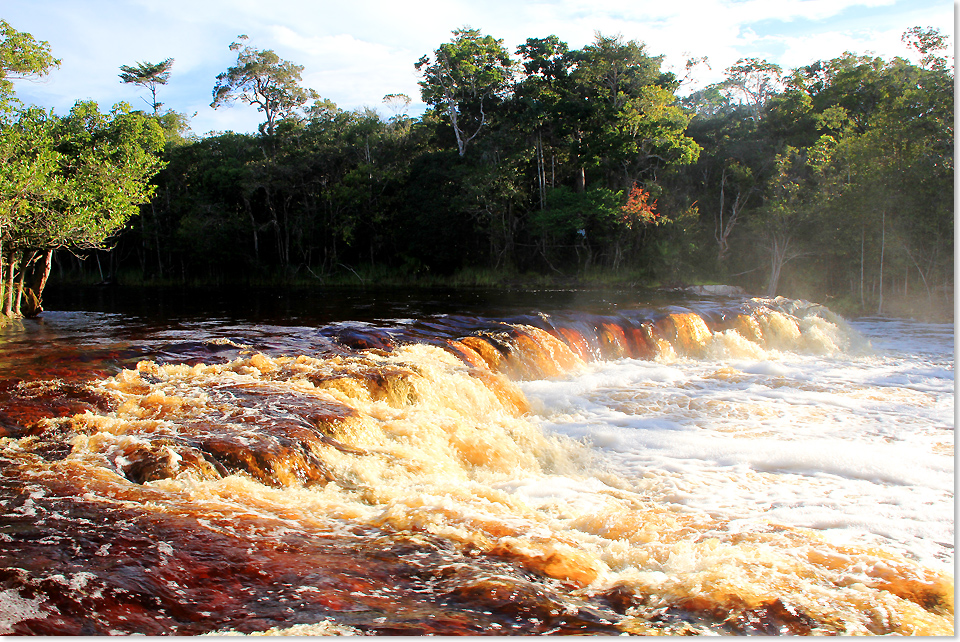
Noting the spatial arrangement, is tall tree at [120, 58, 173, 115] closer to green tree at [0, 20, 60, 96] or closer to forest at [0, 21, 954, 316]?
forest at [0, 21, 954, 316]

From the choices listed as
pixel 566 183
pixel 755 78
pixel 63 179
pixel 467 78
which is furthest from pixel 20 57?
pixel 755 78

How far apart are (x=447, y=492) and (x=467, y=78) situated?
25.1 m

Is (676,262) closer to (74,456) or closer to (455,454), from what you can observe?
(455,454)

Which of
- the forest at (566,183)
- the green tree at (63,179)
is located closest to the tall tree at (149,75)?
the forest at (566,183)

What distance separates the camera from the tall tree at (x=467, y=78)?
26.3m

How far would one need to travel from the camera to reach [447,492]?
4766mm

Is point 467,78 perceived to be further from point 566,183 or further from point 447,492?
point 447,492

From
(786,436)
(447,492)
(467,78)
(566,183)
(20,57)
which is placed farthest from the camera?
(566,183)

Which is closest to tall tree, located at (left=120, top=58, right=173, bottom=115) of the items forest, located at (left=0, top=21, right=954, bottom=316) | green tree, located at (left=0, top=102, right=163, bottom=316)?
forest, located at (left=0, top=21, right=954, bottom=316)

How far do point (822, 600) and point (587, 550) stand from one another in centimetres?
135

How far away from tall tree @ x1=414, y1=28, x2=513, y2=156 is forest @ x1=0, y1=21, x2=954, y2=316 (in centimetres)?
10

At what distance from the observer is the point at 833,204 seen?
1936cm

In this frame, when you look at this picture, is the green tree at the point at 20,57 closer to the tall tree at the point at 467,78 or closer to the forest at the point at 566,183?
the forest at the point at 566,183

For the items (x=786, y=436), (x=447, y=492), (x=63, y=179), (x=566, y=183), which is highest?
(x=566, y=183)
